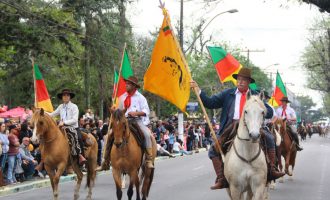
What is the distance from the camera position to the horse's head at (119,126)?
12.0 meters

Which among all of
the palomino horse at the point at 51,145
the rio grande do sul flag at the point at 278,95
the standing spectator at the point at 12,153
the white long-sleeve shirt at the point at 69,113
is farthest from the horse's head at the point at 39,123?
the rio grande do sul flag at the point at 278,95

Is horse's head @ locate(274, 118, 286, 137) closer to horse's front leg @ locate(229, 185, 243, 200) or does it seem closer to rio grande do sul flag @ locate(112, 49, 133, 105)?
rio grande do sul flag @ locate(112, 49, 133, 105)

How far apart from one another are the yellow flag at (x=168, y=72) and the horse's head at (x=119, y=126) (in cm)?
75

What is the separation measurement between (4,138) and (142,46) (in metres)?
43.1

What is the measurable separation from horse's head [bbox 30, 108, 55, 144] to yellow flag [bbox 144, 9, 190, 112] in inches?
120

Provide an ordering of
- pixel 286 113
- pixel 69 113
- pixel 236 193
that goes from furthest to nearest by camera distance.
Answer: pixel 286 113 → pixel 69 113 → pixel 236 193

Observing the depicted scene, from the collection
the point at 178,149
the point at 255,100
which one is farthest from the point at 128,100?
the point at 178,149

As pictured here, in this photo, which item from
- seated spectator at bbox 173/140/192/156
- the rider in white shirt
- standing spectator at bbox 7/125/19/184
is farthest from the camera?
seated spectator at bbox 173/140/192/156

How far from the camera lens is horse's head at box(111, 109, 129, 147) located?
39.4 ft

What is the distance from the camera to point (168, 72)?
11.5 m

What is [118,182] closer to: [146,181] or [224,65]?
[146,181]

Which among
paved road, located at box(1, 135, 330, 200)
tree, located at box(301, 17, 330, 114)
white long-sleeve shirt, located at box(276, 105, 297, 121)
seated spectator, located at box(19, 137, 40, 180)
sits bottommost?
paved road, located at box(1, 135, 330, 200)

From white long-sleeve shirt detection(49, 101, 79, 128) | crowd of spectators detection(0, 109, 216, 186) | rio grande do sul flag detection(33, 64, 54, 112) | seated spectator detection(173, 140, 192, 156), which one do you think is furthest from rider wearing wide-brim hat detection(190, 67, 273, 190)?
seated spectator detection(173, 140, 192, 156)

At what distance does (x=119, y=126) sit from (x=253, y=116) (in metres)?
3.67
